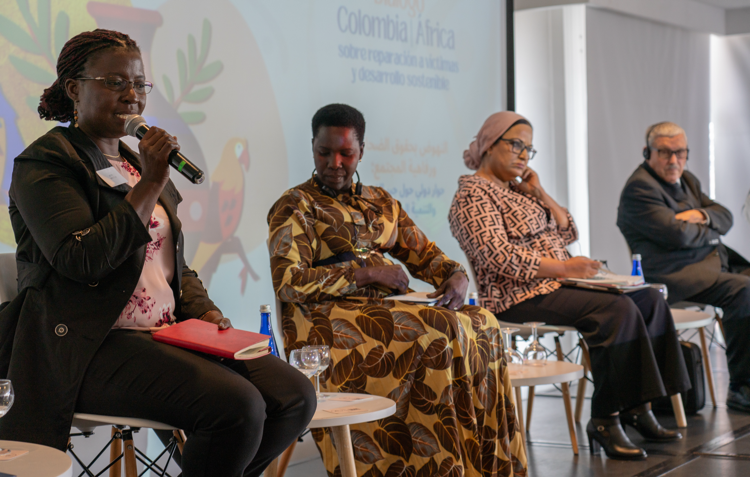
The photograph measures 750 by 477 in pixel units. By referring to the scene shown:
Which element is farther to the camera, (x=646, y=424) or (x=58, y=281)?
(x=646, y=424)

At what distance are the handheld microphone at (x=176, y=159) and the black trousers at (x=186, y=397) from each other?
416 millimetres

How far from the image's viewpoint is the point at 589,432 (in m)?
3.50

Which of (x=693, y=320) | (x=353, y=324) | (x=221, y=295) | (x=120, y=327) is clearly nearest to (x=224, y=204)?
(x=221, y=295)

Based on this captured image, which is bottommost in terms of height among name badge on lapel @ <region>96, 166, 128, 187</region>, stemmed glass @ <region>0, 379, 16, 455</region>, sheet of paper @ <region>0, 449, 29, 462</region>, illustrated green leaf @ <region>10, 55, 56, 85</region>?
sheet of paper @ <region>0, 449, 29, 462</region>

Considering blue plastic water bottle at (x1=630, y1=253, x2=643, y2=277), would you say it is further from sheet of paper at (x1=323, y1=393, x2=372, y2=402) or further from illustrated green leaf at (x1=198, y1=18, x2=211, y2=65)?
illustrated green leaf at (x1=198, y1=18, x2=211, y2=65)

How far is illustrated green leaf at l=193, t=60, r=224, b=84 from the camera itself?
10.9 ft

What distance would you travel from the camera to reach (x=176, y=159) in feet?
5.85

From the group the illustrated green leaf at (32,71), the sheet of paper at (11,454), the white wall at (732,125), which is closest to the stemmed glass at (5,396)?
the sheet of paper at (11,454)

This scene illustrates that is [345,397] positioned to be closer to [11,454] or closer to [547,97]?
[11,454]

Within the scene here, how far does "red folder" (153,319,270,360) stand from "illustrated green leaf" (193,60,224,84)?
5.16ft

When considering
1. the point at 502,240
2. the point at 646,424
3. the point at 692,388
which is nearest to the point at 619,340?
the point at 646,424

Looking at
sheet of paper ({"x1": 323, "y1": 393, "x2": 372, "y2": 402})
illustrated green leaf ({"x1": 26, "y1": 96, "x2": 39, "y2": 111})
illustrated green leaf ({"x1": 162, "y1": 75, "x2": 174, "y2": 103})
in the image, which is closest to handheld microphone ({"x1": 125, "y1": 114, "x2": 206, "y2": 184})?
sheet of paper ({"x1": 323, "y1": 393, "x2": 372, "y2": 402})

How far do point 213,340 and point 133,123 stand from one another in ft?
1.79

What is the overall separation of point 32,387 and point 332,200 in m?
1.35
